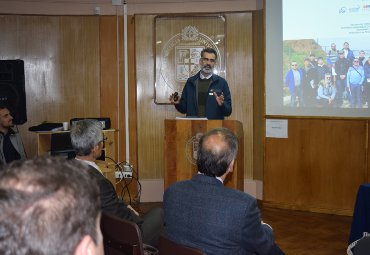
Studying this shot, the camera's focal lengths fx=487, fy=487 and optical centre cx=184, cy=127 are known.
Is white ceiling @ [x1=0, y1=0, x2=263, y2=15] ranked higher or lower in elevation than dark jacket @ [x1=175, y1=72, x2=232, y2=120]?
higher

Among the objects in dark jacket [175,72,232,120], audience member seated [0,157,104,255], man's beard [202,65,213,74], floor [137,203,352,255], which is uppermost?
man's beard [202,65,213,74]

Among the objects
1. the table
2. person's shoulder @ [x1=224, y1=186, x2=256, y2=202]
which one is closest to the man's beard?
the table

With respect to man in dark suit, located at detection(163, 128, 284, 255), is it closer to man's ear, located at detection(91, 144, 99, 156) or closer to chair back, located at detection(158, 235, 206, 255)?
chair back, located at detection(158, 235, 206, 255)

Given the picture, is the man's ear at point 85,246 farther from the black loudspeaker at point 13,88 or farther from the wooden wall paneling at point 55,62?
the wooden wall paneling at point 55,62

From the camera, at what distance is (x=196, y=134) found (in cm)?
474

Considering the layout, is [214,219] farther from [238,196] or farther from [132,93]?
[132,93]

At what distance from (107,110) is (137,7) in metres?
1.34

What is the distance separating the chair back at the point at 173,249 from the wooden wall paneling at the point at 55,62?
4.31m

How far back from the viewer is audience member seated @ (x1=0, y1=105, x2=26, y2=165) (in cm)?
466

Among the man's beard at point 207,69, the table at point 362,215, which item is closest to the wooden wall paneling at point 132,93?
the man's beard at point 207,69

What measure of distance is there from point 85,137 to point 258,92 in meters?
3.18

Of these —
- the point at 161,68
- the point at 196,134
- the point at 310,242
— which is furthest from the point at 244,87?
the point at 310,242

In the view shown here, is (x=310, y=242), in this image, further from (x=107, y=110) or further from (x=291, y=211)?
(x=107, y=110)

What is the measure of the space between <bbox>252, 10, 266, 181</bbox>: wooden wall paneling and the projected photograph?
297 millimetres
